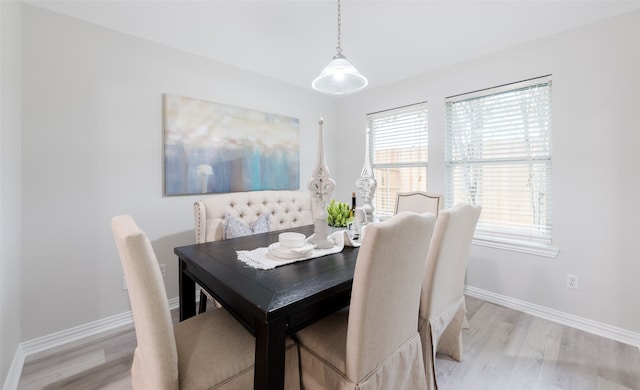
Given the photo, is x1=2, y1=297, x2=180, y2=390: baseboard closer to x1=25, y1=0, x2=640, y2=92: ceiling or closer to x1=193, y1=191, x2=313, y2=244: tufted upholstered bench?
x1=193, y1=191, x2=313, y2=244: tufted upholstered bench

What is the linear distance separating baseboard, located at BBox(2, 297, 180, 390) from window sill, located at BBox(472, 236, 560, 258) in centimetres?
326

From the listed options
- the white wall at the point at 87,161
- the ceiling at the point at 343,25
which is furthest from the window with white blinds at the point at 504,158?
the white wall at the point at 87,161

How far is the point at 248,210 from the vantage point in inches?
94.3

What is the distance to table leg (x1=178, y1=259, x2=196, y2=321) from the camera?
4.97 feet

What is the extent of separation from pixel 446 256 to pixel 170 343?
1.29 metres

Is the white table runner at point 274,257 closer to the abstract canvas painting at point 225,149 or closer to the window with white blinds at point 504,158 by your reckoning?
the abstract canvas painting at point 225,149

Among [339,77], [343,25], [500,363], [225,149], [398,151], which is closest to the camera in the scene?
[500,363]

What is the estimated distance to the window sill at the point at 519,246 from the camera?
2227 millimetres

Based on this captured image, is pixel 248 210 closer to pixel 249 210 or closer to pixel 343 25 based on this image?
pixel 249 210

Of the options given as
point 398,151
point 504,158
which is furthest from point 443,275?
point 398,151

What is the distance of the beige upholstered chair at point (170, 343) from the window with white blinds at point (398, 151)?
255 cm

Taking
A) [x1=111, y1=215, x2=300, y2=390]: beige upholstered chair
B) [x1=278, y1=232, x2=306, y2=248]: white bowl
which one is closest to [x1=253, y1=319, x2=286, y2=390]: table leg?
[x1=111, y1=215, x2=300, y2=390]: beige upholstered chair

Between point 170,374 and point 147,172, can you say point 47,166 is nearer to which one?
point 147,172

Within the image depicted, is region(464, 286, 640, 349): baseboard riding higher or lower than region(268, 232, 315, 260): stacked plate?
lower
